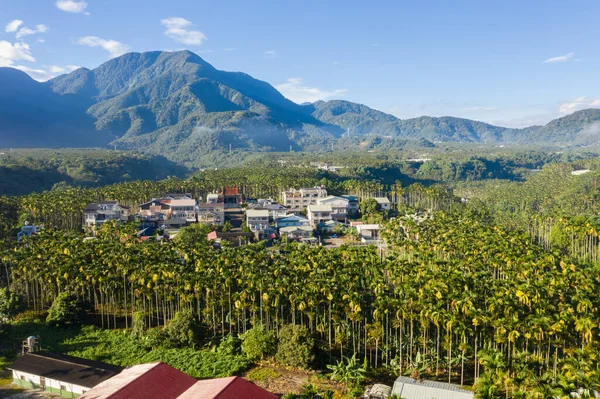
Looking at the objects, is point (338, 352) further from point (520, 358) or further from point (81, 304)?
point (81, 304)

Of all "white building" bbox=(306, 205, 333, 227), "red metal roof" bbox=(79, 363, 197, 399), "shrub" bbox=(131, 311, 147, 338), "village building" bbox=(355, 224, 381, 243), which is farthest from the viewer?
"white building" bbox=(306, 205, 333, 227)

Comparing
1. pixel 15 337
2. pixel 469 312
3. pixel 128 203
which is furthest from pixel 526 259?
pixel 128 203

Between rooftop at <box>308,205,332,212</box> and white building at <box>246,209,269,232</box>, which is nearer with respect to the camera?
white building at <box>246,209,269,232</box>

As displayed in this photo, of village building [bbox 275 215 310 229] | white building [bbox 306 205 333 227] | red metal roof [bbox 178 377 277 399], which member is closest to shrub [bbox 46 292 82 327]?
red metal roof [bbox 178 377 277 399]

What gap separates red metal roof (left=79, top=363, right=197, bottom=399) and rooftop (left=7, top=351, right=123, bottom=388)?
72.0 inches

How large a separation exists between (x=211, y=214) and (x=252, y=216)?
Result: 361 inches

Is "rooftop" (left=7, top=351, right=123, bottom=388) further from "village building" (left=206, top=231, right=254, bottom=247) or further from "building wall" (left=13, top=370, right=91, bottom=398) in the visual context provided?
"village building" (left=206, top=231, right=254, bottom=247)

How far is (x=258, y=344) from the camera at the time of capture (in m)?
33.2

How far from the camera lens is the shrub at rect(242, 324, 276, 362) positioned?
3312 centimetres

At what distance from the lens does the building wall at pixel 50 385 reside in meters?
27.9

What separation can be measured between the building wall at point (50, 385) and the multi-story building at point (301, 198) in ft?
236

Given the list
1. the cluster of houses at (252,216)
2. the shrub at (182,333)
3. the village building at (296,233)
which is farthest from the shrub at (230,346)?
the village building at (296,233)

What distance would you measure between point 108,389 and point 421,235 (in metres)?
44.8

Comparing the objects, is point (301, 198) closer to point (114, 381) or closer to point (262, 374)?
point (262, 374)
